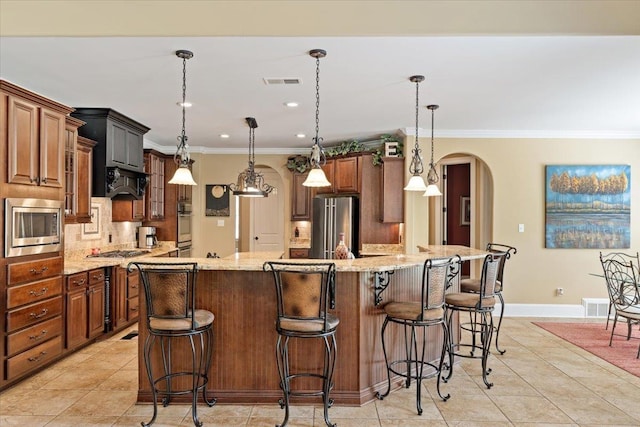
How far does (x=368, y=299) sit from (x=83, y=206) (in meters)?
3.45

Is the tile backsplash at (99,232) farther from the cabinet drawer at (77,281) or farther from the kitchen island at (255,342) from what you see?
the kitchen island at (255,342)

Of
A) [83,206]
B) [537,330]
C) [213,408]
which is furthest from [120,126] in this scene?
[537,330]

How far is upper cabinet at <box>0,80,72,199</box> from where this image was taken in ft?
11.5

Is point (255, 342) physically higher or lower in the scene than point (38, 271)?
lower

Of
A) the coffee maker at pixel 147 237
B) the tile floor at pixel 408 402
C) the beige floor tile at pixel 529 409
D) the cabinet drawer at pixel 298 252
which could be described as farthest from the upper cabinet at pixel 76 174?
the beige floor tile at pixel 529 409

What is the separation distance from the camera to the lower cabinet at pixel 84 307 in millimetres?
4383

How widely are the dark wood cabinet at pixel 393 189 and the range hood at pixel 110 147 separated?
3.31 metres

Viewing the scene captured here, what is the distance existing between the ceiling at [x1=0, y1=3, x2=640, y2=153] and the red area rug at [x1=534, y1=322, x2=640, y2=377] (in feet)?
8.29

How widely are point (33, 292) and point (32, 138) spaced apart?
124 centimetres

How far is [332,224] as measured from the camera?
697 cm

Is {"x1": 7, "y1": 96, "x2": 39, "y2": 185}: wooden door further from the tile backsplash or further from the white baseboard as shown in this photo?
the white baseboard

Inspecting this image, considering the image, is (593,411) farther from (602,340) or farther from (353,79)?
(353,79)

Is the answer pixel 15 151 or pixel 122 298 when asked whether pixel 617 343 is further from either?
pixel 15 151

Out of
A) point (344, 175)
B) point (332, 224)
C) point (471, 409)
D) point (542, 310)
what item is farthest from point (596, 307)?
point (471, 409)
